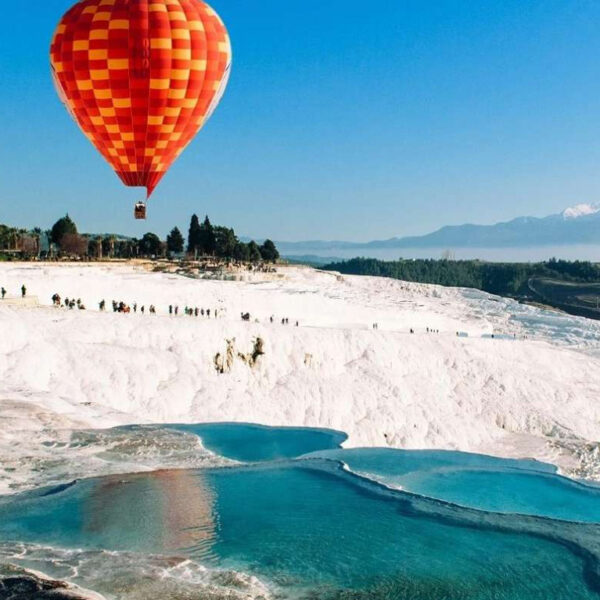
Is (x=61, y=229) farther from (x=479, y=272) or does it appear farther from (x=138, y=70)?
(x=479, y=272)

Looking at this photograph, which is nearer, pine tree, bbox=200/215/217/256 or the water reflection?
the water reflection

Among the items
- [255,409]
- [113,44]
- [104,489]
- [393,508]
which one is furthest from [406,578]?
[113,44]

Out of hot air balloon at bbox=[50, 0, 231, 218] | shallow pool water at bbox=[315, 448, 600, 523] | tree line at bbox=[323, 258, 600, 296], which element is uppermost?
hot air balloon at bbox=[50, 0, 231, 218]

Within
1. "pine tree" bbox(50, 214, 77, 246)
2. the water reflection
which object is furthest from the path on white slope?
"pine tree" bbox(50, 214, 77, 246)

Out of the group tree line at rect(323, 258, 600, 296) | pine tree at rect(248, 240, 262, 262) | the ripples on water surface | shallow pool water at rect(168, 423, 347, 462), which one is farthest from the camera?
tree line at rect(323, 258, 600, 296)

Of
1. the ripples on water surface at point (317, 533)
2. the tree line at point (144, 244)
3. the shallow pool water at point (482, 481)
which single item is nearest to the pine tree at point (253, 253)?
the tree line at point (144, 244)

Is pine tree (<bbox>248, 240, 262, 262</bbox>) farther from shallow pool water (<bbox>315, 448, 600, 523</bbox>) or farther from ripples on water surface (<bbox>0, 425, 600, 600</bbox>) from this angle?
ripples on water surface (<bbox>0, 425, 600, 600</bbox>)
